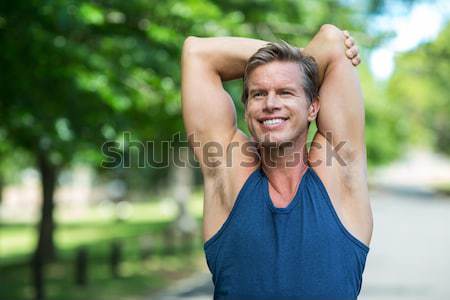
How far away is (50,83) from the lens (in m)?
7.90

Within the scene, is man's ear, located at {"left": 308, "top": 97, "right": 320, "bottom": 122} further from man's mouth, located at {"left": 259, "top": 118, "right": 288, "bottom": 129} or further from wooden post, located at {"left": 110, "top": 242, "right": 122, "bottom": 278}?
wooden post, located at {"left": 110, "top": 242, "right": 122, "bottom": 278}

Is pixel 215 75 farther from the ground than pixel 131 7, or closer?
closer

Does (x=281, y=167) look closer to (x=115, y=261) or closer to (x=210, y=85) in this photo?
(x=210, y=85)

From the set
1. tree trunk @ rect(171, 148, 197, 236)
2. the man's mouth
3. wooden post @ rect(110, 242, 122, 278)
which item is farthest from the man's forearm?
tree trunk @ rect(171, 148, 197, 236)

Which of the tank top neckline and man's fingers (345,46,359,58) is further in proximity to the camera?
man's fingers (345,46,359,58)

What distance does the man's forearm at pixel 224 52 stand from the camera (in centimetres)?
235

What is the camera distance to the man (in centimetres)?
203

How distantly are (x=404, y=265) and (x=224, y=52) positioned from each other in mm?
14393

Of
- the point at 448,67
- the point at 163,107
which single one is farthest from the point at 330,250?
the point at 448,67

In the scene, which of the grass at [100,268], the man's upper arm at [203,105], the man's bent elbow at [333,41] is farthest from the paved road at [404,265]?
the man's bent elbow at [333,41]

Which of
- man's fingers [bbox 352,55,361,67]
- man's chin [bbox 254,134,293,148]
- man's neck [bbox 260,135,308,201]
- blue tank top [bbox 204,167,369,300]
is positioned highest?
man's fingers [bbox 352,55,361,67]

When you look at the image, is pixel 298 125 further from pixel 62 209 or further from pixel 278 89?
pixel 62 209

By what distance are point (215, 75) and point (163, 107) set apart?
856cm

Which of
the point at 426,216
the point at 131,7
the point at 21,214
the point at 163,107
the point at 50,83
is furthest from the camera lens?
the point at 21,214
